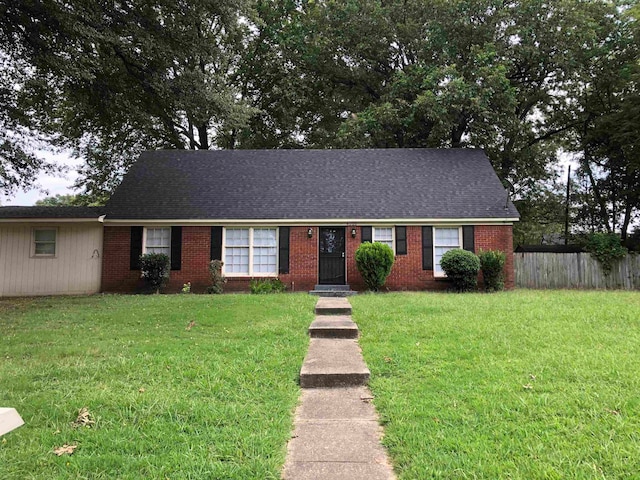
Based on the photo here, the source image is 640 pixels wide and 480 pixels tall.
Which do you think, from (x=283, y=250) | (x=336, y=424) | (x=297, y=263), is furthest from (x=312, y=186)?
(x=336, y=424)

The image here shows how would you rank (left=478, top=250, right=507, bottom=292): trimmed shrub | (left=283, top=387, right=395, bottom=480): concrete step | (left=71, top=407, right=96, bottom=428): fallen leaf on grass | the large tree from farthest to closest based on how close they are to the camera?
(left=478, top=250, right=507, bottom=292): trimmed shrub < the large tree < (left=71, top=407, right=96, bottom=428): fallen leaf on grass < (left=283, top=387, right=395, bottom=480): concrete step

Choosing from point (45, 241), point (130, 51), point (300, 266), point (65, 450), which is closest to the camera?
point (65, 450)

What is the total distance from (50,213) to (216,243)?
5.41m

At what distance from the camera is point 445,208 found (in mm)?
13797

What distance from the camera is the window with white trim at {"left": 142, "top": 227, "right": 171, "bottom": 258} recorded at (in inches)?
539

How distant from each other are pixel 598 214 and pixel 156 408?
22.2m

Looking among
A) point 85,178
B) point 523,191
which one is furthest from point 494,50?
point 85,178

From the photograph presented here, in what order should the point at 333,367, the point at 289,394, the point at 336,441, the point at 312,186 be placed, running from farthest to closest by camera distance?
the point at 312,186 < the point at 333,367 < the point at 289,394 < the point at 336,441

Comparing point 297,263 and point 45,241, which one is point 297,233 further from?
point 45,241

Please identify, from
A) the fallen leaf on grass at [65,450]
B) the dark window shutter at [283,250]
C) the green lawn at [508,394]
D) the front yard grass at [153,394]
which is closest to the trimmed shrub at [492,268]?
the green lawn at [508,394]

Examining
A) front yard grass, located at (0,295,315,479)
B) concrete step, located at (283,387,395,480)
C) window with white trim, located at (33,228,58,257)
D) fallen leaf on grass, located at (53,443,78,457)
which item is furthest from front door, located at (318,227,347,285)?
fallen leaf on grass, located at (53,443,78,457)

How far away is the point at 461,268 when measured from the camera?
40.4 feet

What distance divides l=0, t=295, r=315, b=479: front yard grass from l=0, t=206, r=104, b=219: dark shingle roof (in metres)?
6.60

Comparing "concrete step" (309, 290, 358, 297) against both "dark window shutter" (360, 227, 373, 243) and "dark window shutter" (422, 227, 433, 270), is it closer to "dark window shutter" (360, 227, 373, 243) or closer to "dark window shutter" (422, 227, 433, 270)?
"dark window shutter" (360, 227, 373, 243)
